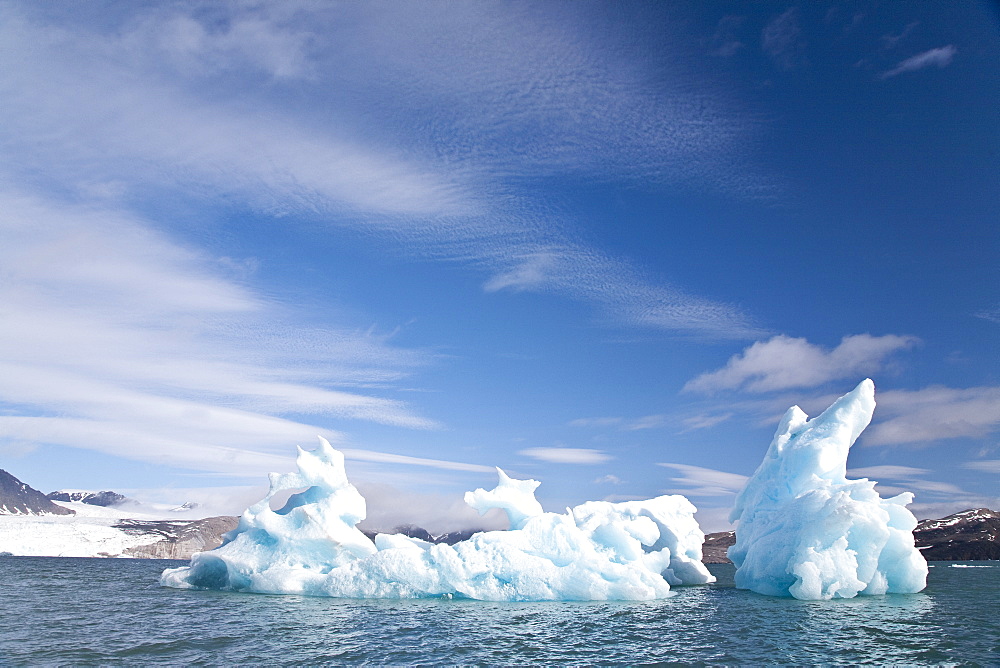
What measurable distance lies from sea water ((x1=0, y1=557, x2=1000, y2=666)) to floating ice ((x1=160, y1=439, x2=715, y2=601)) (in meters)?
0.92

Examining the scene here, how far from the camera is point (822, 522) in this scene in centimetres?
2769

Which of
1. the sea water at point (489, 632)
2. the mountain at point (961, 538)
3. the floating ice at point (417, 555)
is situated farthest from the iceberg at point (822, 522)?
the mountain at point (961, 538)

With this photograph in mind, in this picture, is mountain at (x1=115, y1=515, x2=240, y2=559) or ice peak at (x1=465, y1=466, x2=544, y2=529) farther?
mountain at (x1=115, y1=515, x2=240, y2=559)

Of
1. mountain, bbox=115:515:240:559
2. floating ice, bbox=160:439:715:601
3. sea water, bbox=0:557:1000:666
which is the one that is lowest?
mountain, bbox=115:515:240:559

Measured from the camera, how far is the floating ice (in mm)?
26734

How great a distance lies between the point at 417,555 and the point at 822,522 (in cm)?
1701

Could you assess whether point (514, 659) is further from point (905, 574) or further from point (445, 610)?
point (905, 574)

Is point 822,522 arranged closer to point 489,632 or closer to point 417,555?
point 489,632

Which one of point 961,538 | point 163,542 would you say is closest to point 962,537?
point 961,538

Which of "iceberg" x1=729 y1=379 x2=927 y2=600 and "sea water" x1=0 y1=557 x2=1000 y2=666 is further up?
"iceberg" x1=729 y1=379 x2=927 y2=600

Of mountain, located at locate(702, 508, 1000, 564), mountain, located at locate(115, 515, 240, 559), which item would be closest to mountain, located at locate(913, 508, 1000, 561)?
mountain, located at locate(702, 508, 1000, 564)

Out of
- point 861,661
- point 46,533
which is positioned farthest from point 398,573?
point 46,533

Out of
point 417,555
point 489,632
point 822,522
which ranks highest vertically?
point 822,522

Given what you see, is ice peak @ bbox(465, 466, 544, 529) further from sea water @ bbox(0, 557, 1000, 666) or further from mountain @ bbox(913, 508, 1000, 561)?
mountain @ bbox(913, 508, 1000, 561)
